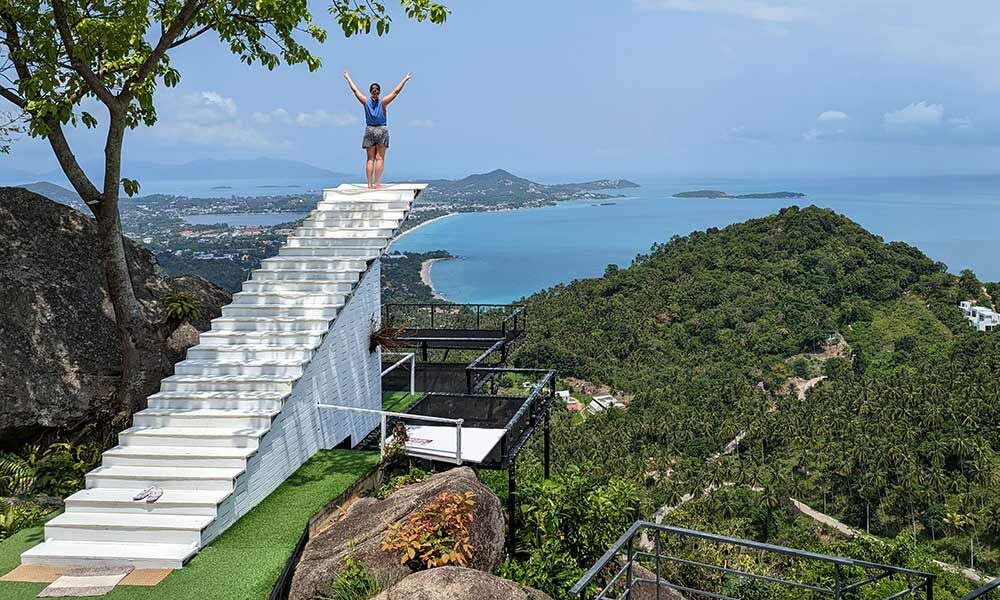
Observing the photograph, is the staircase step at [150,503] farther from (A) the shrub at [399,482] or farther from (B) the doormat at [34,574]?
(A) the shrub at [399,482]

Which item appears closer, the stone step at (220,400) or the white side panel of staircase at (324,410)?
the white side panel of staircase at (324,410)

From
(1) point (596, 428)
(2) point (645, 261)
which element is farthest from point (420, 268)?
(1) point (596, 428)

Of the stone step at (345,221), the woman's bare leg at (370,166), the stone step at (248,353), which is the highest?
the woman's bare leg at (370,166)

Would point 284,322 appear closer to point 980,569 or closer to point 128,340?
point 128,340

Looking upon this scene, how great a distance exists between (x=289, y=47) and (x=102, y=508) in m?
5.56

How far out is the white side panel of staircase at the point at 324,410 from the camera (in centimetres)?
661

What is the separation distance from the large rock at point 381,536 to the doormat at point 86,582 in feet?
4.36

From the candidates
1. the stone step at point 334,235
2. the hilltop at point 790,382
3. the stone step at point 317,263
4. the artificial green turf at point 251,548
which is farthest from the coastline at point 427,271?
the artificial green turf at point 251,548

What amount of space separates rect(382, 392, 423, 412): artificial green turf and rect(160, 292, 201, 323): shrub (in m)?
2.88

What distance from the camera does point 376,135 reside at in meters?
10.5

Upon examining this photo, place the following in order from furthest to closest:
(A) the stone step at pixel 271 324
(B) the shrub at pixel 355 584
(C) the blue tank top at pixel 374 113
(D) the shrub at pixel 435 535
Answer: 1. (C) the blue tank top at pixel 374 113
2. (A) the stone step at pixel 271 324
3. (D) the shrub at pixel 435 535
4. (B) the shrub at pixel 355 584

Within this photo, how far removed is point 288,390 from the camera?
739 centimetres

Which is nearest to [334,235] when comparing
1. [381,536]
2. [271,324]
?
[271,324]

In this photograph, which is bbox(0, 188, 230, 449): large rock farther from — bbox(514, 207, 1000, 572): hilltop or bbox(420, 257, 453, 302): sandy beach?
bbox(420, 257, 453, 302): sandy beach
